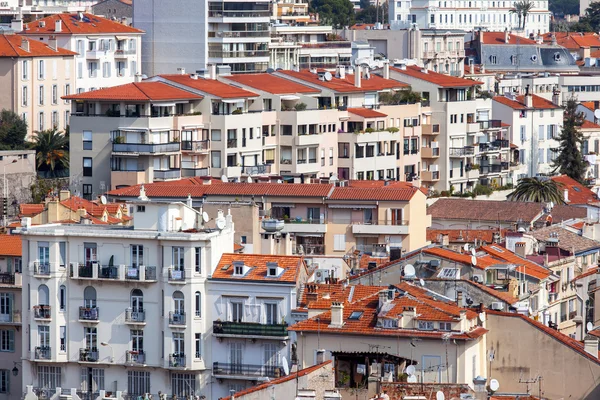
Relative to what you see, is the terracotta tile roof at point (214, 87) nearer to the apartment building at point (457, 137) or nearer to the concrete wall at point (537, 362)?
the apartment building at point (457, 137)

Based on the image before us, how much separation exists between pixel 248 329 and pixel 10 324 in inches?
332

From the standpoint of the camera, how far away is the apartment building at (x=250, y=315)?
53.8 meters

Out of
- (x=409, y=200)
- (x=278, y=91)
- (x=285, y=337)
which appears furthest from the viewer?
(x=278, y=91)

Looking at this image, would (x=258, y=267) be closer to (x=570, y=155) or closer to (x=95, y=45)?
(x=570, y=155)

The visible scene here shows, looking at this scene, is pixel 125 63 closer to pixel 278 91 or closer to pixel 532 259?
pixel 278 91

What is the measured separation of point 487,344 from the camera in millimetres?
48969

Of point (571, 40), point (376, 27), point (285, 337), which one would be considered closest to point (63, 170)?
point (285, 337)

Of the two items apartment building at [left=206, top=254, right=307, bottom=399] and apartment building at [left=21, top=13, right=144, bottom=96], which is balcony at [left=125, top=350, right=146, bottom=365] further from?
apartment building at [left=21, top=13, right=144, bottom=96]

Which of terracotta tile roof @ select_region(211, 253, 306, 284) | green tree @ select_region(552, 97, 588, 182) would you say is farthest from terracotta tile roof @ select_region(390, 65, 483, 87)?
terracotta tile roof @ select_region(211, 253, 306, 284)

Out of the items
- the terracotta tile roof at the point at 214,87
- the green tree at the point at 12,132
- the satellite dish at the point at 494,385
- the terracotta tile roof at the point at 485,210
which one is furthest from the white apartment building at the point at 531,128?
the satellite dish at the point at 494,385

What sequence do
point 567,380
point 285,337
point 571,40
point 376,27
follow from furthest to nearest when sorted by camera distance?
point 571,40 → point 376,27 → point 285,337 → point 567,380

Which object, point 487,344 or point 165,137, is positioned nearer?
point 487,344

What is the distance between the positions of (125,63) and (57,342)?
215 ft

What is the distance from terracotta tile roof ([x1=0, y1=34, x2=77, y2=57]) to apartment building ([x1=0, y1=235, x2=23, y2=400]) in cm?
4934
